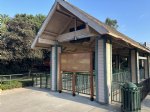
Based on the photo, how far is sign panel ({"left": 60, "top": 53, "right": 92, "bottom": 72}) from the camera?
23.6 feet

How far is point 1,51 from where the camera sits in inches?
624

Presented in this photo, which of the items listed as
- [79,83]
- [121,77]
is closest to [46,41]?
[79,83]

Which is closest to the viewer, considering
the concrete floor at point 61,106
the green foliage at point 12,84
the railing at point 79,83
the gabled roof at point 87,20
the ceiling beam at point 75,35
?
the concrete floor at point 61,106

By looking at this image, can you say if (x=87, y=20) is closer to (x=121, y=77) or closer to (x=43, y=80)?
(x=121, y=77)

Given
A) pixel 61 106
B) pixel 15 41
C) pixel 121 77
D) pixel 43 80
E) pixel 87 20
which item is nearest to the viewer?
pixel 61 106

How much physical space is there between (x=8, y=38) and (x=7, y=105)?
1167 centimetres

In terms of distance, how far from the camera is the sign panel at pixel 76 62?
718 cm

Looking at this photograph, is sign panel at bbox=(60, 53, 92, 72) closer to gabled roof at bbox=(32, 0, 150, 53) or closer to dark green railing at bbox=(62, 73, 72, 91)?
dark green railing at bbox=(62, 73, 72, 91)

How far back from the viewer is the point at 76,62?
302 inches

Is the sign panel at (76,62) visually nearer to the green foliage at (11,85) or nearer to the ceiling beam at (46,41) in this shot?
the ceiling beam at (46,41)

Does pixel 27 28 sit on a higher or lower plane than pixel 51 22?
higher

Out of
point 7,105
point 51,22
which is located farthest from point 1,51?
point 7,105

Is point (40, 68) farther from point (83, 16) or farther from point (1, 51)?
point (83, 16)

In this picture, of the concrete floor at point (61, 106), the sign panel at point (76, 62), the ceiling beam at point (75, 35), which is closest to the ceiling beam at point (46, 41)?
the ceiling beam at point (75, 35)
